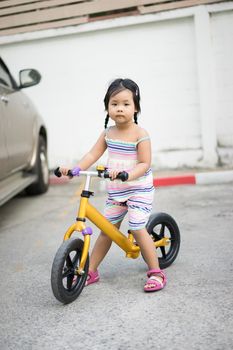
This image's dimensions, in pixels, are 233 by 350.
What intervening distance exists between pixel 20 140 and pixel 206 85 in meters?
3.24

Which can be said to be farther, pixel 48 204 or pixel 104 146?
pixel 48 204

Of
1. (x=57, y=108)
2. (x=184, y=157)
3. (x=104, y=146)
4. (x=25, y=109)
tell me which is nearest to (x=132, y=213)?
(x=104, y=146)

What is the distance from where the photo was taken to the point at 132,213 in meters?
3.12

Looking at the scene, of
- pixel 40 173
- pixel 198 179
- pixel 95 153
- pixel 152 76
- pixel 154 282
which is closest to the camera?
pixel 154 282

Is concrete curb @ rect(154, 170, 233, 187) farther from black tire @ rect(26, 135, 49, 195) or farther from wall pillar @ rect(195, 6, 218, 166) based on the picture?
black tire @ rect(26, 135, 49, 195)

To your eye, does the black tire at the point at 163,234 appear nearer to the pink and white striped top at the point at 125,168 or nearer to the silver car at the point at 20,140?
the pink and white striped top at the point at 125,168

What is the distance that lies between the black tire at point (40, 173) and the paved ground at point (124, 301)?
159 cm

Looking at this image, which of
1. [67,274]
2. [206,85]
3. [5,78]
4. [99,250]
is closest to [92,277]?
[99,250]

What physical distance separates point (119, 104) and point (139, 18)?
4953mm

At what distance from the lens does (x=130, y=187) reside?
315 centimetres

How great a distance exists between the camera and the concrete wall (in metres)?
7.47

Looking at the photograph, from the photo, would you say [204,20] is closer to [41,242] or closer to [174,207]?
[174,207]

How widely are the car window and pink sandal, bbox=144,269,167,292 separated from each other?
117 inches

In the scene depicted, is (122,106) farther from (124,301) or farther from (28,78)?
(28,78)
